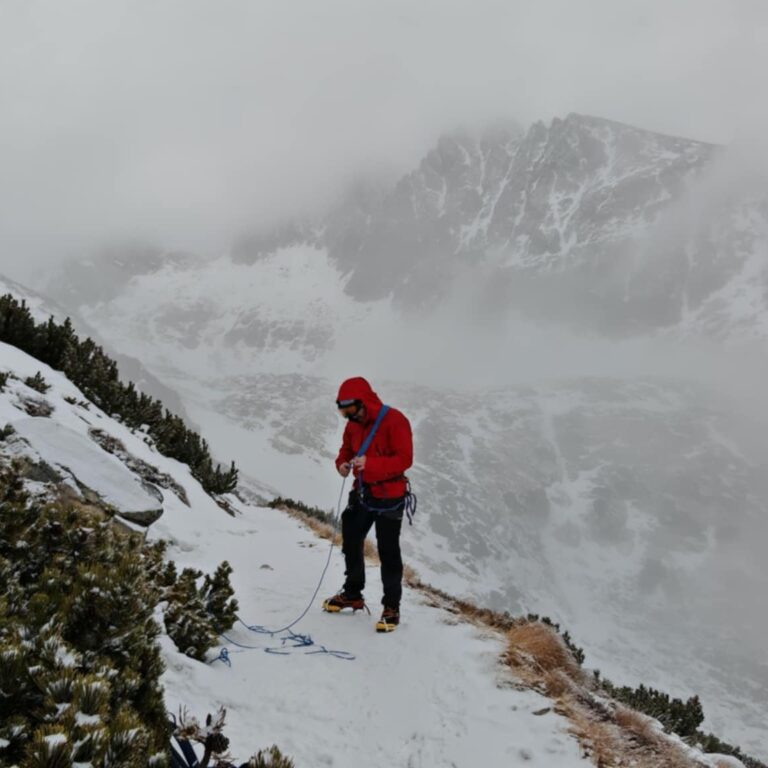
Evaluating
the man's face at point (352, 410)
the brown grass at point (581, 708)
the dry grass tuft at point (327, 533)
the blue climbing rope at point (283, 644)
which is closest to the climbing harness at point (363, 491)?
the man's face at point (352, 410)

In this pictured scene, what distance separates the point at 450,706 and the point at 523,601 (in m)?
147

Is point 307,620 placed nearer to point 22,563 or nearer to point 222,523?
point 22,563

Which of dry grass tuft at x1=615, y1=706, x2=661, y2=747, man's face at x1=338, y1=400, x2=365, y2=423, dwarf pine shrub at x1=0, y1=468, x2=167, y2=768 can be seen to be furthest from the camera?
man's face at x1=338, y1=400, x2=365, y2=423

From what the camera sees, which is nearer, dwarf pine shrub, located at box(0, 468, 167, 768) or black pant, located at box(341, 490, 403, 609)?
dwarf pine shrub, located at box(0, 468, 167, 768)

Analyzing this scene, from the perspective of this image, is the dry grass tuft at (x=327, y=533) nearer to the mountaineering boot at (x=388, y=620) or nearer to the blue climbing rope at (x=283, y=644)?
the mountaineering boot at (x=388, y=620)

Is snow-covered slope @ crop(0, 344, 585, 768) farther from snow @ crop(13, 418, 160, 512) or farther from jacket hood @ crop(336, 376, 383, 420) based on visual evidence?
jacket hood @ crop(336, 376, 383, 420)

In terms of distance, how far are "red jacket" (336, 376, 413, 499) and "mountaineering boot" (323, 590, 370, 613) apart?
1306mm

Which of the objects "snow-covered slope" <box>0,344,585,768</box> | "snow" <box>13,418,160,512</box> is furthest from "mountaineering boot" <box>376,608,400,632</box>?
"snow" <box>13,418,160,512</box>

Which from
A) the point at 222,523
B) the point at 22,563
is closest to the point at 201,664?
the point at 22,563

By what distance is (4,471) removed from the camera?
3871 mm

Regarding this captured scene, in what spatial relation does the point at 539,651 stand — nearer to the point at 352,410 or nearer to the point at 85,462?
the point at 352,410

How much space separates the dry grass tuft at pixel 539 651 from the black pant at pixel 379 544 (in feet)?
4.17

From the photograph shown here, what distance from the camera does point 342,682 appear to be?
493 cm

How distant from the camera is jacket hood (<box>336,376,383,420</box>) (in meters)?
6.14
